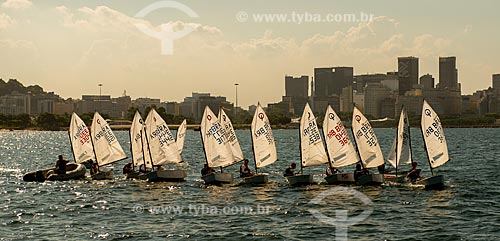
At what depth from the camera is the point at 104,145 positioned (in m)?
64.4

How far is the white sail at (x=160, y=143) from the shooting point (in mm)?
60094

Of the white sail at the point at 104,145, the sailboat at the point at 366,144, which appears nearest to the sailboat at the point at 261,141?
the sailboat at the point at 366,144

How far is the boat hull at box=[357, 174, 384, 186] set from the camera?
52.4 meters

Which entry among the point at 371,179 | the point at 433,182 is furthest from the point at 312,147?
the point at 433,182

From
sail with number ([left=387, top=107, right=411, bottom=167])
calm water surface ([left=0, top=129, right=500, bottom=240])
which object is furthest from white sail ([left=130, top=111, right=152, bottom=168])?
sail with number ([left=387, top=107, right=411, bottom=167])

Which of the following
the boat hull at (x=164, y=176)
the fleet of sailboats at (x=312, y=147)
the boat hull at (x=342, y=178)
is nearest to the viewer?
the boat hull at (x=342, y=178)

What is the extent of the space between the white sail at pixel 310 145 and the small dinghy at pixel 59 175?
1857 centimetres

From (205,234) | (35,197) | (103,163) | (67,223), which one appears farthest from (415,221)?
(103,163)

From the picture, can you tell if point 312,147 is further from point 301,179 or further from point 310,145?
point 301,179

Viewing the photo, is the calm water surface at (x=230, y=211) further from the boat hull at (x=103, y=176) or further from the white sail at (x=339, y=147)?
the white sail at (x=339, y=147)

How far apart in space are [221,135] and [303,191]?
8.74 meters

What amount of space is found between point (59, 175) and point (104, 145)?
4.91 metres

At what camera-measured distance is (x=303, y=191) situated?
5131 cm

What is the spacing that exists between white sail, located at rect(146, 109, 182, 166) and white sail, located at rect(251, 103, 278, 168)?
7.51 meters
